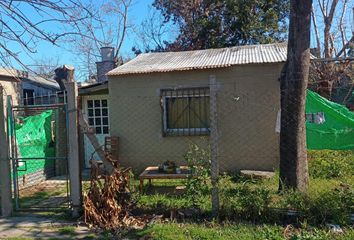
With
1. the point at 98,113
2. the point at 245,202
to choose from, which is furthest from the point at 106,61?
the point at 245,202

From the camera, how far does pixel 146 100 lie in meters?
10.4

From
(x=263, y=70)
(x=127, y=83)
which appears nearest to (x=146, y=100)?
(x=127, y=83)

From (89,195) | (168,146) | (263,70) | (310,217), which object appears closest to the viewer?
(310,217)

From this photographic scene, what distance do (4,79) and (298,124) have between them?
11642mm

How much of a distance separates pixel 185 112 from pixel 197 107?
0.39 metres

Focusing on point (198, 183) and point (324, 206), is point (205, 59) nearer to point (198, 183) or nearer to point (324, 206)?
point (198, 183)

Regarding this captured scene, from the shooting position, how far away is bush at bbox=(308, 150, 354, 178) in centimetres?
845

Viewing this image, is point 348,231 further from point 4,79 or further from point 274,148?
point 4,79

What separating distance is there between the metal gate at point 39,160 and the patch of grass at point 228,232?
2.38 metres

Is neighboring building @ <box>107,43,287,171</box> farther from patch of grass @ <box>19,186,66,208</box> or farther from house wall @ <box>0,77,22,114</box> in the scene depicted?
house wall @ <box>0,77,22,114</box>

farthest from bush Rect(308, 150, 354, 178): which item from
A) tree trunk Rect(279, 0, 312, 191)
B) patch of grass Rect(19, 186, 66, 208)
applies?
patch of grass Rect(19, 186, 66, 208)

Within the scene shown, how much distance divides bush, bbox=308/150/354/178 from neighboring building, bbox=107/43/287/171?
1149mm

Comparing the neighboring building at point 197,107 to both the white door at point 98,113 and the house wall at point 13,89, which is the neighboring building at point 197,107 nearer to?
the white door at point 98,113

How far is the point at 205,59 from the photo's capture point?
10.8 metres
